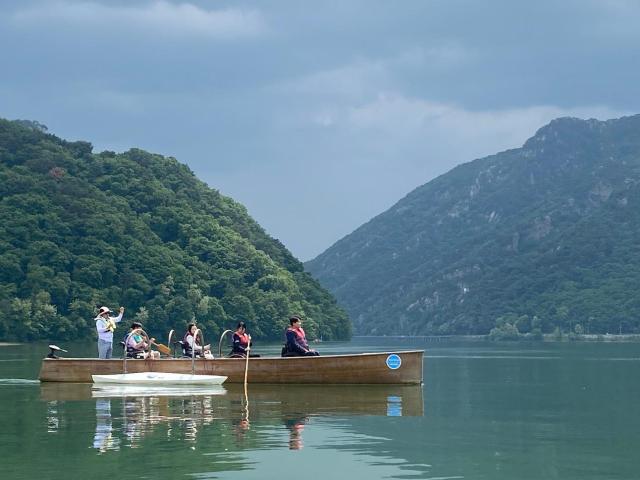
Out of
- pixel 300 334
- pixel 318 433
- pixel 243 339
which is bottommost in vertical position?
pixel 318 433

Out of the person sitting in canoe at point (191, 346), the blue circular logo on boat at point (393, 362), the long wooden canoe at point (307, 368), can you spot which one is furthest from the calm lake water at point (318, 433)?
the person sitting in canoe at point (191, 346)

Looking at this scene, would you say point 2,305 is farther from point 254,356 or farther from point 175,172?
point 254,356

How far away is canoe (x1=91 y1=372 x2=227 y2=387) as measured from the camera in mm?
35844

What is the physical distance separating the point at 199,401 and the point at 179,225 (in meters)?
116

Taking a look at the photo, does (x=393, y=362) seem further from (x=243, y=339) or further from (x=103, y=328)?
(x=103, y=328)

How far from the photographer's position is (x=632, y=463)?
19469 millimetres

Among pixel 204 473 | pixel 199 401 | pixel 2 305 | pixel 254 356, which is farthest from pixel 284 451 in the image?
pixel 2 305

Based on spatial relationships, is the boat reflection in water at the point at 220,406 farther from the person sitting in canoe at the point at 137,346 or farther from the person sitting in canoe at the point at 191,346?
the person sitting in canoe at the point at 191,346

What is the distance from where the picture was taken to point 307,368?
121 feet

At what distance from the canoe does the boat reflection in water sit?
34 centimetres

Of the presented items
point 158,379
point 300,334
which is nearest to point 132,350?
point 158,379

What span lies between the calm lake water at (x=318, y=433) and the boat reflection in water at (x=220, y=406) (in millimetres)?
45

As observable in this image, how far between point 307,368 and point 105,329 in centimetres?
760

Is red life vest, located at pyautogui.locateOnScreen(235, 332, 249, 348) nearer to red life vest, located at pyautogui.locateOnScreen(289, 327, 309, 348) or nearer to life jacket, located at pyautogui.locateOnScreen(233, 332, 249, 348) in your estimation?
life jacket, located at pyautogui.locateOnScreen(233, 332, 249, 348)
